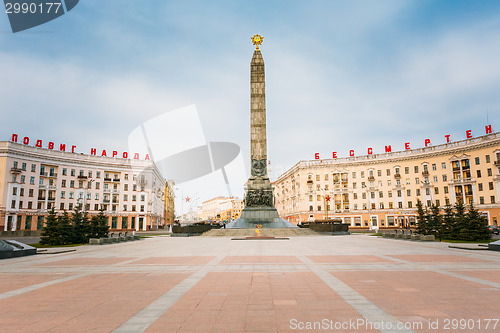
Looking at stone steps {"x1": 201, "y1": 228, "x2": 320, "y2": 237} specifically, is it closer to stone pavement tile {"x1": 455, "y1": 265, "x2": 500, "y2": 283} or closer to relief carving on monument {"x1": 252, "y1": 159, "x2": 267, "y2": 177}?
relief carving on monument {"x1": 252, "y1": 159, "x2": 267, "y2": 177}

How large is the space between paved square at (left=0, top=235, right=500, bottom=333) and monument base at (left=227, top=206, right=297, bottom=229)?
28.3 m

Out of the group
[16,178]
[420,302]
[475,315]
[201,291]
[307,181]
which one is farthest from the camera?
[307,181]

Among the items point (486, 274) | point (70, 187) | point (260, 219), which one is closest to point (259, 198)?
point (260, 219)

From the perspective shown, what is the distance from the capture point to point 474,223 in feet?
77.5

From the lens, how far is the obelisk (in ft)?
132

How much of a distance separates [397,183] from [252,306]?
76449mm

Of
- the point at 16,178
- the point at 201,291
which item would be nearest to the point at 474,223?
the point at 201,291

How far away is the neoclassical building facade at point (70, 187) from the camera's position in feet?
200

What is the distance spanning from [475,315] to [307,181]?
7733cm

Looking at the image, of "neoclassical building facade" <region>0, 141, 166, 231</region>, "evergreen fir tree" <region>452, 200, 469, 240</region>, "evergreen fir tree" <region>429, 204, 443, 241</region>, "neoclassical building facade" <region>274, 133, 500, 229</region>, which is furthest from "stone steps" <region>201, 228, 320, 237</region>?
"neoclassical building facade" <region>0, 141, 166, 231</region>

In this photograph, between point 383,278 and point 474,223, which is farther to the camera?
point 474,223

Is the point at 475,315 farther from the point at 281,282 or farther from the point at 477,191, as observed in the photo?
the point at 477,191

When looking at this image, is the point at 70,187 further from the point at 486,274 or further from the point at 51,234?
the point at 486,274

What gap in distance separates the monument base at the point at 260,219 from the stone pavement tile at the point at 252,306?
30.6 meters
